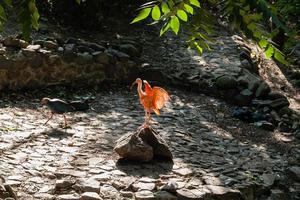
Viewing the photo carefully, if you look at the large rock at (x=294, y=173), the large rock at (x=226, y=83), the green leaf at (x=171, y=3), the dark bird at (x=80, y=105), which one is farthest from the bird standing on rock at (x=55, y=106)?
the green leaf at (x=171, y=3)

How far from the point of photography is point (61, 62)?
26.6 feet

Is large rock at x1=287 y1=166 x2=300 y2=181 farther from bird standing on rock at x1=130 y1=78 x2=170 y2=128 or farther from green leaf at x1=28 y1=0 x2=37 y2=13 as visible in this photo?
green leaf at x1=28 y1=0 x2=37 y2=13

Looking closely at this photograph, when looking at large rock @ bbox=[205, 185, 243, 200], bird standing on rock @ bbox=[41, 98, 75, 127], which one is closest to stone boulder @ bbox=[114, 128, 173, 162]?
large rock @ bbox=[205, 185, 243, 200]

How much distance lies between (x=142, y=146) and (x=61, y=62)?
3.33 metres

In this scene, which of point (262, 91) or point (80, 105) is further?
point (262, 91)

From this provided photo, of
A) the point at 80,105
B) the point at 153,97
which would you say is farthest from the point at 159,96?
the point at 80,105

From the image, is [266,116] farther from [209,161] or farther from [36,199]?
[36,199]

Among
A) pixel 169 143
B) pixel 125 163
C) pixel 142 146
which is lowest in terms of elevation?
pixel 125 163

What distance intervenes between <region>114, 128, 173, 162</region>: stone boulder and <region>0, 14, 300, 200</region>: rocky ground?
0.35 ft

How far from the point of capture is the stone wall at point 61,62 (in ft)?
25.0

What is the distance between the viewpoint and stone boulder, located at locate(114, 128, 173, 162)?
532 centimetres

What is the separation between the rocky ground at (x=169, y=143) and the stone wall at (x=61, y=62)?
0.24 meters

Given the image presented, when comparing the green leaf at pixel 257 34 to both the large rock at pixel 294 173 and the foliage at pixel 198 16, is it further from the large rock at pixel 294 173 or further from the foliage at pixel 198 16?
the large rock at pixel 294 173

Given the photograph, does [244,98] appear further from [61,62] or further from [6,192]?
[6,192]
